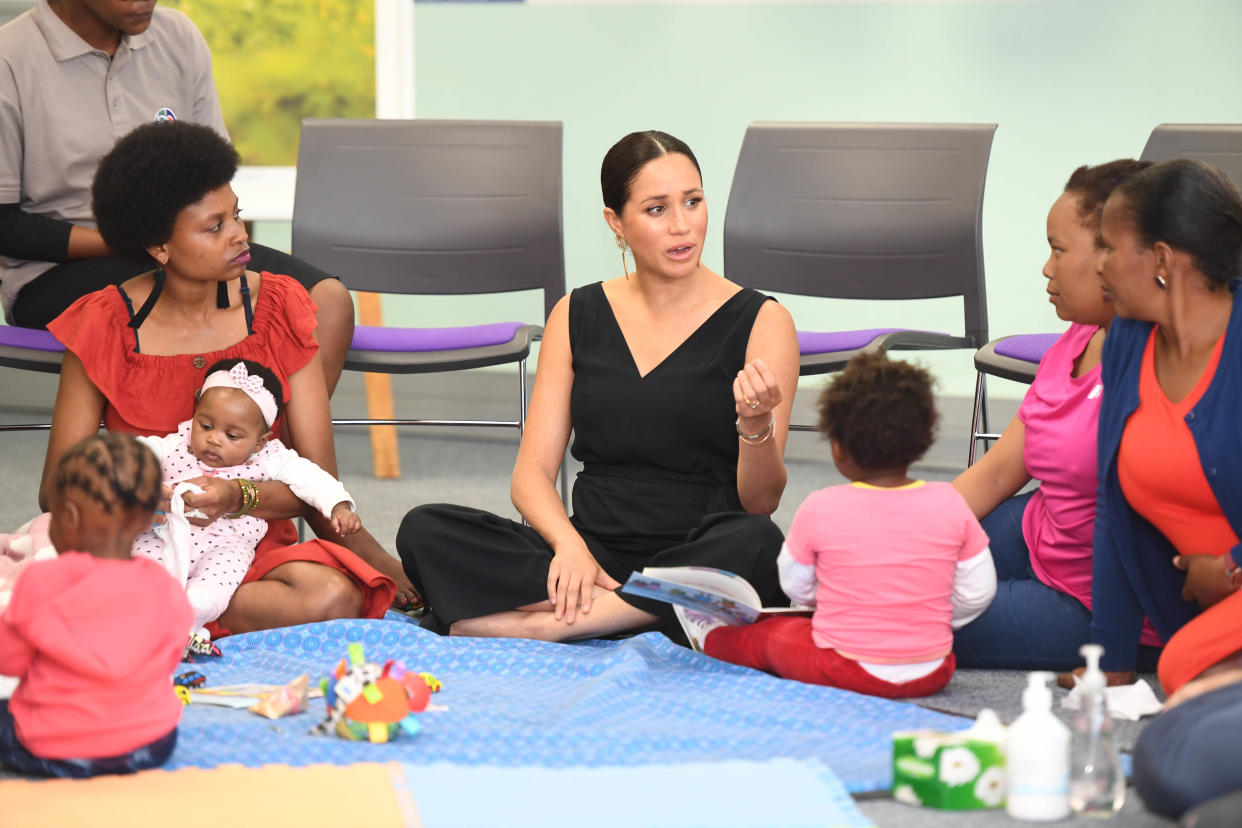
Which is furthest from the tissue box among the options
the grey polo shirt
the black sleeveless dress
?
the grey polo shirt

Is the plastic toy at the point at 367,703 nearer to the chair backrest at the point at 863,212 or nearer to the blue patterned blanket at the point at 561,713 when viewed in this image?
the blue patterned blanket at the point at 561,713

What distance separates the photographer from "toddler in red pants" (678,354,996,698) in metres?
1.97

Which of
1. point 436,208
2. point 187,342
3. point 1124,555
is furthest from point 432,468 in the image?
point 1124,555

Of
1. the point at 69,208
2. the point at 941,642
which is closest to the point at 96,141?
the point at 69,208

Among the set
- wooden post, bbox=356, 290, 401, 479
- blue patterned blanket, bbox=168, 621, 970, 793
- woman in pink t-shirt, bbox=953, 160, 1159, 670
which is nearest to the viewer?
blue patterned blanket, bbox=168, 621, 970, 793

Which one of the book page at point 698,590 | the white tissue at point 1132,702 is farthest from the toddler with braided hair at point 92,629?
the white tissue at point 1132,702

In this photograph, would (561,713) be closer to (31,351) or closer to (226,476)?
(226,476)

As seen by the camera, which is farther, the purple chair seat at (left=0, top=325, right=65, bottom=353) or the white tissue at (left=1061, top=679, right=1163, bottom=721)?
the purple chair seat at (left=0, top=325, right=65, bottom=353)

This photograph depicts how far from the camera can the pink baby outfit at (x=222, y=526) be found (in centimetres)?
230

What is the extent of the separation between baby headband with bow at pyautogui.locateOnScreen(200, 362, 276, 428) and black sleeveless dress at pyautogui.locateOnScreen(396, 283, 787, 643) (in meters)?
0.30

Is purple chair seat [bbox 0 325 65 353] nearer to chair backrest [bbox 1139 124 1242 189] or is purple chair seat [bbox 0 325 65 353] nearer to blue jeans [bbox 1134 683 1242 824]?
blue jeans [bbox 1134 683 1242 824]

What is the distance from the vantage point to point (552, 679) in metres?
2.20

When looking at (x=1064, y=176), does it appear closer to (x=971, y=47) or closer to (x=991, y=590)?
(x=971, y=47)

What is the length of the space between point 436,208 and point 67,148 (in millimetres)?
912
